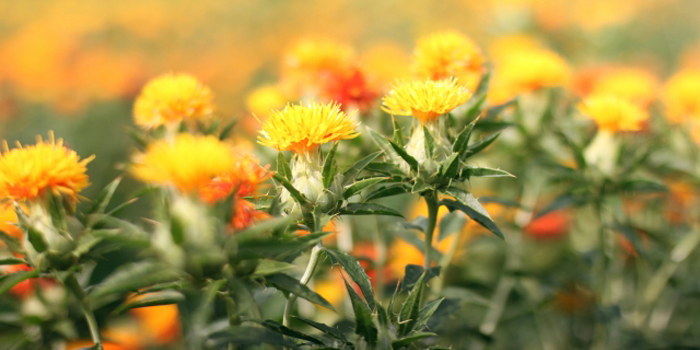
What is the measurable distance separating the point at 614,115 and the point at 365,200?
1404mm

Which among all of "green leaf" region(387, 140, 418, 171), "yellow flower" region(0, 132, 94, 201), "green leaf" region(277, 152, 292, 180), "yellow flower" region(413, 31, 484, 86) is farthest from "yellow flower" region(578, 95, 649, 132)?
"yellow flower" region(0, 132, 94, 201)

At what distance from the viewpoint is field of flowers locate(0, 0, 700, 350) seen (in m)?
1.32

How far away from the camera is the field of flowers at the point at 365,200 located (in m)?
1.32

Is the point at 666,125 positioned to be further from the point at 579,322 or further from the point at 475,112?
the point at 475,112

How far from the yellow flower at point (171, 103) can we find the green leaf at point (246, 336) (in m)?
1.00

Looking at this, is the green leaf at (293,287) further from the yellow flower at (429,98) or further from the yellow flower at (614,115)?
the yellow flower at (614,115)

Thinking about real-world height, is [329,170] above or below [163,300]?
above

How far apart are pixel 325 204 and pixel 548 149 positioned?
1572mm

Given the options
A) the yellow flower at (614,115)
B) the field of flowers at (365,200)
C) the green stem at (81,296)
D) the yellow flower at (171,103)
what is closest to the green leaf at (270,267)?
the field of flowers at (365,200)

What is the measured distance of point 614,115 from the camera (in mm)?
2295

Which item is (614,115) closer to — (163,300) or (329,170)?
(329,170)

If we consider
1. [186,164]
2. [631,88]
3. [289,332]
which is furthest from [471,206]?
[631,88]

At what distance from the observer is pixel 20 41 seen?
609 cm

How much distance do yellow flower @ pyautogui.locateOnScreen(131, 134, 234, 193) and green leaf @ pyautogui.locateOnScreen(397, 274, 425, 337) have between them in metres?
0.62
